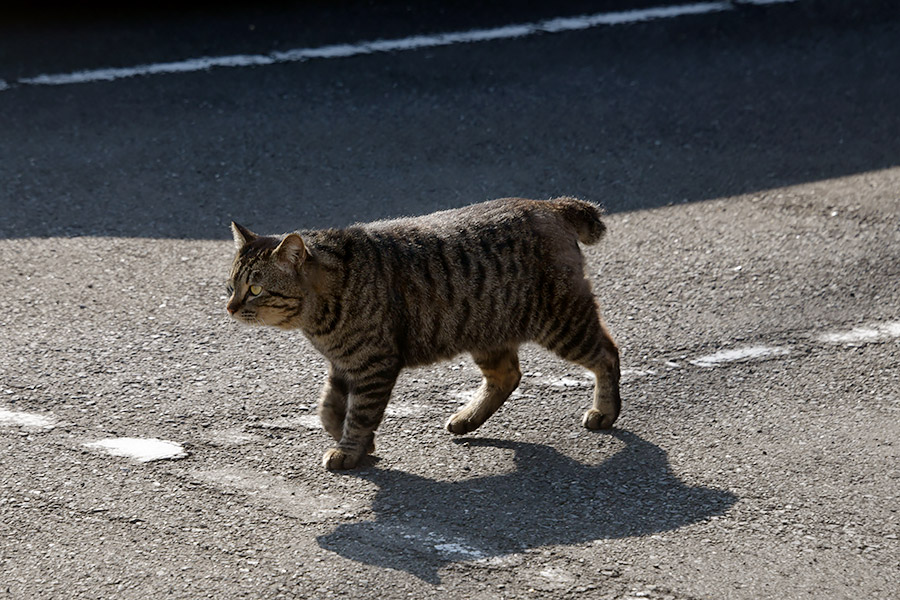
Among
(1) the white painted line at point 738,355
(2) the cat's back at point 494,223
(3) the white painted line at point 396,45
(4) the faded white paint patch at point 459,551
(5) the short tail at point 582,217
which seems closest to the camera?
(4) the faded white paint patch at point 459,551

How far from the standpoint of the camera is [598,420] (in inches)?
202

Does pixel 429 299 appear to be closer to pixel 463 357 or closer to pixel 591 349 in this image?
pixel 591 349

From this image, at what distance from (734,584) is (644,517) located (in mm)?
504

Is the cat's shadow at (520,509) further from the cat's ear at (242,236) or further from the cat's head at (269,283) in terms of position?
the cat's ear at (242,236)

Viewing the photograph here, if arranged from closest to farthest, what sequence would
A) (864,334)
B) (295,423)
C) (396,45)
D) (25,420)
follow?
(25,420)
(295,423)
(864,334)
(396,45)

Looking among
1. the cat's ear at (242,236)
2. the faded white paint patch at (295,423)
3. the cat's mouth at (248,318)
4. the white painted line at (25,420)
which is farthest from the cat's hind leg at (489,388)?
the white painted line at (25,420)

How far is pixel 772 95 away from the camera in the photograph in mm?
9141

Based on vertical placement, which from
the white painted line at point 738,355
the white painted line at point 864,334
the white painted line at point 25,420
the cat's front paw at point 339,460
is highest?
the white painted line at point 864,334

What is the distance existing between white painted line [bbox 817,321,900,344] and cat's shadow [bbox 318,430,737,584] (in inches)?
57.9

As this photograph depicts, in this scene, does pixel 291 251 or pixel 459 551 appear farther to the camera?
pixel 291 251

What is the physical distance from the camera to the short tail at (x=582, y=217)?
17.1 feet

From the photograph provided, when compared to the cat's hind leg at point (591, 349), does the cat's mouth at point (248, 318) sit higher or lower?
higher

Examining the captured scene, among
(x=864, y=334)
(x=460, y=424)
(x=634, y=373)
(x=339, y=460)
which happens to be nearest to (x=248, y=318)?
(x=339, y=460)

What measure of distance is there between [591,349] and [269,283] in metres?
1.42
